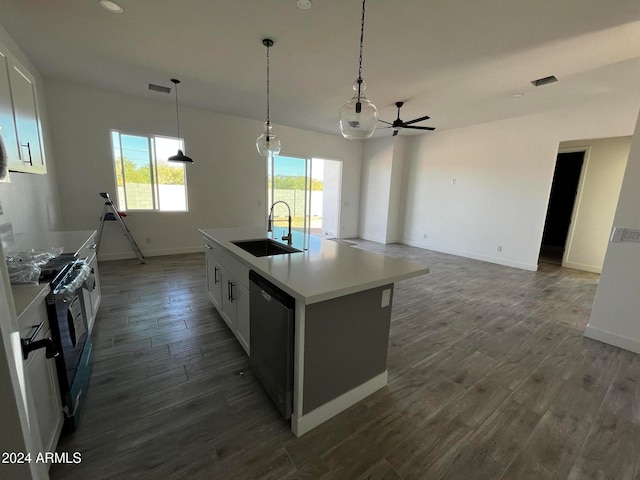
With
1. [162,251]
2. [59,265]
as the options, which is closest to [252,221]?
[162,251]

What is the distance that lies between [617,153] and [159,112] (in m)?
8.61

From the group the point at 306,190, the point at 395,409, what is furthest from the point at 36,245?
the point at 306,190

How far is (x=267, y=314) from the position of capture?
1.61 meters

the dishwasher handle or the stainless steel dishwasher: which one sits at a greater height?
the dishwasher handle

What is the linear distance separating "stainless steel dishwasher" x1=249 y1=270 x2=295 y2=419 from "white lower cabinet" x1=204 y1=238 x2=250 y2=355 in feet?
0.76

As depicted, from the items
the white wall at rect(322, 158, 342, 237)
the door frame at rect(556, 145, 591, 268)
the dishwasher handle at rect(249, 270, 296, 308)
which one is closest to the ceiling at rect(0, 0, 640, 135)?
the door frame at rect(556, 145, 591, 268)

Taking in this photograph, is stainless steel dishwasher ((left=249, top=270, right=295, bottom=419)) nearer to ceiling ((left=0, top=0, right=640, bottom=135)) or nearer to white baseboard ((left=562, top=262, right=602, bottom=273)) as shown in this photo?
ceiling ((left=0, top=0, right=640, bottom=135))

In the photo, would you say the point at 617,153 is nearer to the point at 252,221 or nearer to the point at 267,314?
the point at 267,314

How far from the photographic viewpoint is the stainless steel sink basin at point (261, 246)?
253 cm

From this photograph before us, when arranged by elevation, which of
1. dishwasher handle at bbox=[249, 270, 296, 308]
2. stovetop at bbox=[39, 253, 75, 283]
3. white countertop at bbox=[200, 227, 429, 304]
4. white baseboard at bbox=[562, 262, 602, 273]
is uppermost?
white countertop at bbox=[200, 227, 429, 304]

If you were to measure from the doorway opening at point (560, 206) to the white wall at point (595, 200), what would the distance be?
740 mm

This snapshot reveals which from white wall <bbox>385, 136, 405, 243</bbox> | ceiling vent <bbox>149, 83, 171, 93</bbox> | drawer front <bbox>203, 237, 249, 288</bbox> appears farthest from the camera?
white wall <bbox>385, 136, 405, 243</bbox>

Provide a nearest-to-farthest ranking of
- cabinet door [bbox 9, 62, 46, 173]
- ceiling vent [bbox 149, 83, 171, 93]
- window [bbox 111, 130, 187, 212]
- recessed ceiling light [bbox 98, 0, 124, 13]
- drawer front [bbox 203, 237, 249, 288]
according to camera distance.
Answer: cabinet door [bbox 9, 62, 46, 173] → drawer front [bbox 203, 237, 249, 288] → recessed ceiling light [bbox 98, 0, 124, 13] → ceiling vent [bbox 149, 83, 171, 93] → window [bbox 111, 130, 187, 212]

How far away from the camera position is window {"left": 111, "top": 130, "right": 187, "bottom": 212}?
4719 mm
